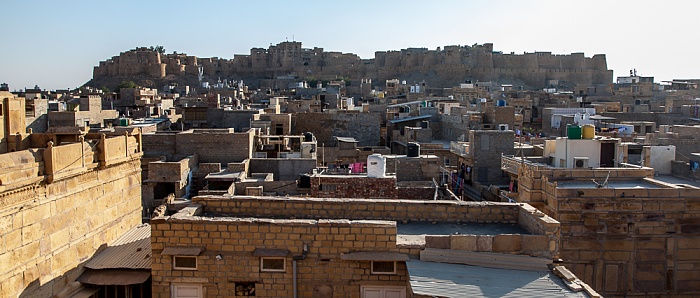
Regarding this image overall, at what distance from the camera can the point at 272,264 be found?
6.19m

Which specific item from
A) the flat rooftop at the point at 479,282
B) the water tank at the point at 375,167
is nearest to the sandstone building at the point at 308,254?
the flat rooftop at the point at 479,282

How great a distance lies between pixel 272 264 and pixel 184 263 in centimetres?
85

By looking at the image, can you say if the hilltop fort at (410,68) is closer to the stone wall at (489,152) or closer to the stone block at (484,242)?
the stone wall at (489,152)

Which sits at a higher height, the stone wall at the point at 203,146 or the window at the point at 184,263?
the stone wall at the point at 203,146

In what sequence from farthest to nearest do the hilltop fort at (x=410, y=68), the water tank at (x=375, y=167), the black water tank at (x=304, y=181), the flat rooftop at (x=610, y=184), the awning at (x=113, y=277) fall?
the hilltop fort at (x=410, y=68) → the black water tank at (x=304, y=181) → the water tank at (x=375, y=167) → the flat rooftop at (x=610, y=184) → the awning at (x=113, y=277)

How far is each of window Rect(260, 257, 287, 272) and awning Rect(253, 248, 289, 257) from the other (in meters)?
0.10

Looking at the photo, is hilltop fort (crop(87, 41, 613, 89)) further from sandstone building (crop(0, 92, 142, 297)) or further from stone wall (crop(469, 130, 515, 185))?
sandstone building (crop(0, 92, 142, 297))

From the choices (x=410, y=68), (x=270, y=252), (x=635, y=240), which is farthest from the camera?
(x=410, y=68)

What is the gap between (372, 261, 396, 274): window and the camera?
610 centimetres

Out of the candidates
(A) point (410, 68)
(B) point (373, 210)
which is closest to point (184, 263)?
(B) point (373, 210)

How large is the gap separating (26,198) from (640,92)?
41801mm

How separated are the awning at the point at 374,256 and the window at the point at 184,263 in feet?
4.72

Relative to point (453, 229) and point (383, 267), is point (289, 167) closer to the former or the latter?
point (453, 229)

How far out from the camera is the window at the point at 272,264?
6.17 metres
